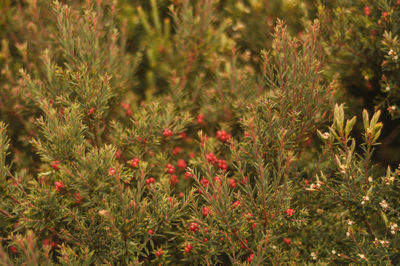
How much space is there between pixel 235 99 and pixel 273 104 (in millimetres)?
772

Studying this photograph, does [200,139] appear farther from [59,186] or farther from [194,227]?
[59,186]

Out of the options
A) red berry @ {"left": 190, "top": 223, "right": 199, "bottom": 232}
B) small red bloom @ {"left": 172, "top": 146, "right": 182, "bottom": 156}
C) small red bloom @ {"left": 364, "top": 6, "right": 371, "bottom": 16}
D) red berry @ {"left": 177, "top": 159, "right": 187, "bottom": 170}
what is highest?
small red bloom @ {"left": 364, "top": 6, "right": 371, "bottom": 16}

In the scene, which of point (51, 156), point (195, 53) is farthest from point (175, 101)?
point (51, 156)

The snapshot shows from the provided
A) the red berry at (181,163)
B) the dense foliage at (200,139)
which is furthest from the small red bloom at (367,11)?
the red berry at (181,163)

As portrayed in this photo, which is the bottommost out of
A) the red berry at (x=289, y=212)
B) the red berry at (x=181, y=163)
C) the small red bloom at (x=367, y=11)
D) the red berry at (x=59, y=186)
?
the red berry at (x=181, y=163)

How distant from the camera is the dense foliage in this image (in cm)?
177

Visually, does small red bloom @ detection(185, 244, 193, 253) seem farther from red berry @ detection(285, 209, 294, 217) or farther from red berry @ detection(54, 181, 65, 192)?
red berry @ detection(54, 181, 65, 192)

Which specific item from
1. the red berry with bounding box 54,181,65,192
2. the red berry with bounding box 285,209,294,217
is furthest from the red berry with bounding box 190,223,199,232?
the red berry with bounding box 54,181,65,192

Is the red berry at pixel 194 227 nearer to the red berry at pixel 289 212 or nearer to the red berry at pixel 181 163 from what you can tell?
the red berry at pixel 289 212

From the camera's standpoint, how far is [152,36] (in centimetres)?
303

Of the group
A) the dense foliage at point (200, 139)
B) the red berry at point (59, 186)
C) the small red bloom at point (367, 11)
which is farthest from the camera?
the small red bloom at point (367, 11)

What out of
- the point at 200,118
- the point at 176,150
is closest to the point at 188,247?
the point at 176,150

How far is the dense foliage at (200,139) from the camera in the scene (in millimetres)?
1770

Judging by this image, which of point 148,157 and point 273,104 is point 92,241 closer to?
point 148,157
